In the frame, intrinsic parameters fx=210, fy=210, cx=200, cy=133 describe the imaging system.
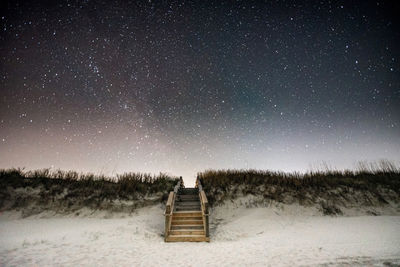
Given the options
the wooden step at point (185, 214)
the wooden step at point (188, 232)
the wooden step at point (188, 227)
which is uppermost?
the wooden step at point (185, 214)

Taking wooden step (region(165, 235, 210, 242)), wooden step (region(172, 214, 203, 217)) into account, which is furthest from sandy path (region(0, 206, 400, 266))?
wooden step (region(172, 214, 203, 217))

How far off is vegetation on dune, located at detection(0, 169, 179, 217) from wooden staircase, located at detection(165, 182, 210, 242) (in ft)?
8.56

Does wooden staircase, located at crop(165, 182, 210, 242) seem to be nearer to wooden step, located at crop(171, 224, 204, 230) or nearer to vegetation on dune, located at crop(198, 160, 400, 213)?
wooden step, located at crop(171, 224, 204, 230)

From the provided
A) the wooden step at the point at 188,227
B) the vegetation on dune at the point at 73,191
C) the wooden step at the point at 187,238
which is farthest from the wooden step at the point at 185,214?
the vegetation on dune at the point at 73,191

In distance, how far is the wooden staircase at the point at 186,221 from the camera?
8.61 meters

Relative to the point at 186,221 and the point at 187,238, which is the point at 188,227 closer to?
the point at 186,221

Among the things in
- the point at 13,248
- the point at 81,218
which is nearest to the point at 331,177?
the point at 81,218

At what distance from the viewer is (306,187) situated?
13.6m

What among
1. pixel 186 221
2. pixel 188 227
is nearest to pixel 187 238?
pixel 188 227

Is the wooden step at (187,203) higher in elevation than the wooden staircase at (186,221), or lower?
higher

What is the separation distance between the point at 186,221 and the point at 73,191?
7735 millimetres

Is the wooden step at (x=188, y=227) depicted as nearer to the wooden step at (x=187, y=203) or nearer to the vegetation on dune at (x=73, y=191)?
the wooden step at (x=187, y=203)

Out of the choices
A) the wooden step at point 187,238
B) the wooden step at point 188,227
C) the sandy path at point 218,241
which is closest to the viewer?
the sandy path at point 218,241

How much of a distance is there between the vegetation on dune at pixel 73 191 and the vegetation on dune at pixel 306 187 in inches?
133
